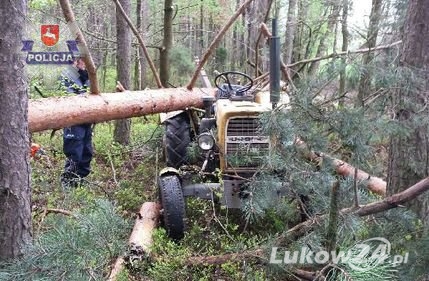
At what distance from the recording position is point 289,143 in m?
3.08

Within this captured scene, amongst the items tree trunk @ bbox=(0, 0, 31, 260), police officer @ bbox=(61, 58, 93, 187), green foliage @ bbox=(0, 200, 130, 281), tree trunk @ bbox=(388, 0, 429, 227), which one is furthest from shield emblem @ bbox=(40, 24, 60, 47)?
green foliage @ bbox=(0, 200, 130, 281)

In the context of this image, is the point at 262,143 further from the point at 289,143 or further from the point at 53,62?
the point at 53,62

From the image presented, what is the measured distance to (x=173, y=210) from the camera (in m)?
4.72

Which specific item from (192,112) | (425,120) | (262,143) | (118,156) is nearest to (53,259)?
(425,120)

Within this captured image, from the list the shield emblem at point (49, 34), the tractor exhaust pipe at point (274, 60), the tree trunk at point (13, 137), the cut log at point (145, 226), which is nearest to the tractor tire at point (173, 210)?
the cut log at point (145, 226)

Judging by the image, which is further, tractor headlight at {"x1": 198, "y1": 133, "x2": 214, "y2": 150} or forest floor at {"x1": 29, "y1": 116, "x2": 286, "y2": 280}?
tractor headlight at {"x1": 198, "y1": 133, "x2": 214, "y2": 150}

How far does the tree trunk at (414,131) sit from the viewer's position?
10.6 ft

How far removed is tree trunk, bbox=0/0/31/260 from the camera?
2.22 m

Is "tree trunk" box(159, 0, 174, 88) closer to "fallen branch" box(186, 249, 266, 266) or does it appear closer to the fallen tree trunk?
the fallen tree trunk

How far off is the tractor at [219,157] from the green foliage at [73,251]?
86.4 inches

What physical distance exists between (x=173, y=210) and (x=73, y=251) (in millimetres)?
2722

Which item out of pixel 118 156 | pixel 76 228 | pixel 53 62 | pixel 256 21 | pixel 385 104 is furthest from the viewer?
pixel 256 21

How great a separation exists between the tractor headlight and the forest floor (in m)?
0.60

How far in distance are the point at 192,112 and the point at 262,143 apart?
1798 mm
